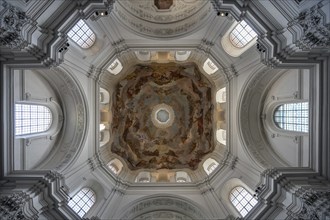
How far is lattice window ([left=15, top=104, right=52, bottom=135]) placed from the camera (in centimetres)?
1673

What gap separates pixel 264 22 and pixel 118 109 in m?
14.4

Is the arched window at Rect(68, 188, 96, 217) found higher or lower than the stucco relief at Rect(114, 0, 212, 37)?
lower

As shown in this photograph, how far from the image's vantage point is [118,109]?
25.5m

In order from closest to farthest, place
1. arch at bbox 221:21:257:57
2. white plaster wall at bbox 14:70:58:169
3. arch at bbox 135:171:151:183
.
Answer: white plaster wall at bbox 14:70:58:169 < arch at bbox 221:21:257:57 < arch at bbox 135:171:151:183

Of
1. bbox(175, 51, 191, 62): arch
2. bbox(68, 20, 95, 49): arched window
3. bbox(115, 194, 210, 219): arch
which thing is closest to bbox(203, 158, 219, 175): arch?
bbox(115, 194, 210, 219): arch

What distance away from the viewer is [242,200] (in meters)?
19.3

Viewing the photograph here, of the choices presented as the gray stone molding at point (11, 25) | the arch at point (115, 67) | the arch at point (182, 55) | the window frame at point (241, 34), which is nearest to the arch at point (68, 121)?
the arch at point (115, 67)

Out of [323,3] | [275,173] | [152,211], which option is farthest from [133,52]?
[323,3]

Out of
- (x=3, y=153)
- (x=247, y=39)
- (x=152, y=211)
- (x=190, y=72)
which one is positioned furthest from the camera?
(x=190, y=72)

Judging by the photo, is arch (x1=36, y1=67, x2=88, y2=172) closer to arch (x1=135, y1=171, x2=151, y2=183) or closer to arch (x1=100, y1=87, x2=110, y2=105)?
arch (x1=100, y1=87, x2=110, y2=105)

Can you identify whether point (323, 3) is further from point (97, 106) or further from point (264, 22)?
point (97, 106)

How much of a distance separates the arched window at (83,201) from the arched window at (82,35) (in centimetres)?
848

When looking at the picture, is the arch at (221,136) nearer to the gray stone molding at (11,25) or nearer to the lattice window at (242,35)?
the lattice window at (242,35)

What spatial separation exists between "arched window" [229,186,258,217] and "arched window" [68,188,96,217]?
27.0 ft
